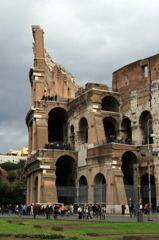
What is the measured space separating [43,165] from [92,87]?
9012mm

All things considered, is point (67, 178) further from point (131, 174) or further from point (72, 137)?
point (131, 174)

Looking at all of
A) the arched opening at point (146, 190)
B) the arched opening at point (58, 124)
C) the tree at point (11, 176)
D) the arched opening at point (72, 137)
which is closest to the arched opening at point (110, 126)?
the arched opening at point (72, 137)

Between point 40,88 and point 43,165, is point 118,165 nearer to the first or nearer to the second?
point 43,165

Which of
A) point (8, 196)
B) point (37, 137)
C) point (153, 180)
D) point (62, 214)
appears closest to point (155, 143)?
point (153, 180)

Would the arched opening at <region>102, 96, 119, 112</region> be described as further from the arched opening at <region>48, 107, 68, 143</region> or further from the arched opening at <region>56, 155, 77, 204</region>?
the arched opening at <region>56, 155, 77, 204</region>

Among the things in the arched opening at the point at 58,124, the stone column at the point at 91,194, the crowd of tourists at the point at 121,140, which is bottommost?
the stone column at the point at 91,194

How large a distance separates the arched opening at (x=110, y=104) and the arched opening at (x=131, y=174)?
5.75 meters

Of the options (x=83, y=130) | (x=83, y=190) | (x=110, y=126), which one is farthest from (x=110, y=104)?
(x=83, y=190)

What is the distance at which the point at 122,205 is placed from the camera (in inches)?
1161

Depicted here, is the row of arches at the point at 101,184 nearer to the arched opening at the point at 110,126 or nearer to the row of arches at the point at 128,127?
the row of arches at the point at 128,127

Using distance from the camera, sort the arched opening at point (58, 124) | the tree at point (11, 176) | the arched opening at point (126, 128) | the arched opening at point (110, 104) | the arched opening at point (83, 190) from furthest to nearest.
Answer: the tree at point (11, 176) < the arched opening at point (58, 124) < the arched opening at point (110, 104) < the arched opening at point (126, 128) < the arched opening at point (83, 190)

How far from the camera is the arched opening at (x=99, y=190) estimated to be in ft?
108

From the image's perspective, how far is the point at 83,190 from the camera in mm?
36031

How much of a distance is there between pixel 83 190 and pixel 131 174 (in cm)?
481
